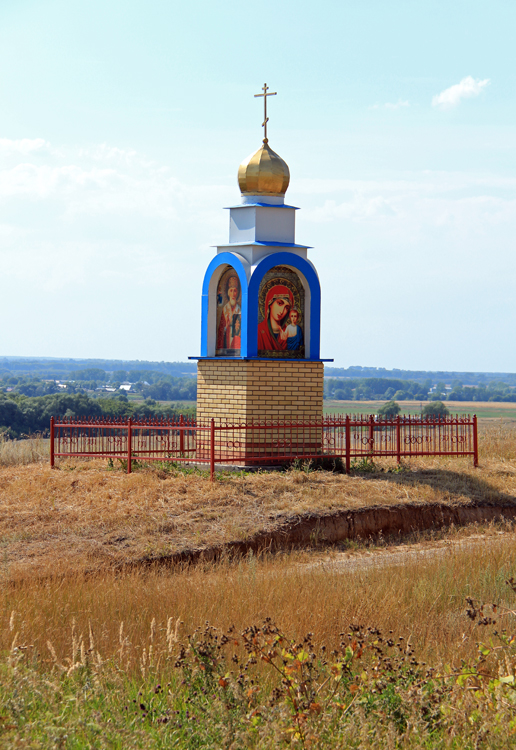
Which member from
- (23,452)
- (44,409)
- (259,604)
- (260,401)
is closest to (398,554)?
(259,604)

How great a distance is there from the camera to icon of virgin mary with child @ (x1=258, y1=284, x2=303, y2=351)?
15117 mm

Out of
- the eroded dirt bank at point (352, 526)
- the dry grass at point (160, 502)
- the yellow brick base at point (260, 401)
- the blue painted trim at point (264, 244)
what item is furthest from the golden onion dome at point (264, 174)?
the eroded dirt bank at point (352, 526)

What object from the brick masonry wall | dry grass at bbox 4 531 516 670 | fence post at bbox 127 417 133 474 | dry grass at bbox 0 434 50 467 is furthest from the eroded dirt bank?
dry grass at bbox 0 434 50 467

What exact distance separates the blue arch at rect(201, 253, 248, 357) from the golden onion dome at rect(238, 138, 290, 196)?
1.48 m

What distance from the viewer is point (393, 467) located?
15805 mm

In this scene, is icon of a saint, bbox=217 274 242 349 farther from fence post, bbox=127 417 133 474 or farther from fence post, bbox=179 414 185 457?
fence post, bbox=127 417 133 474

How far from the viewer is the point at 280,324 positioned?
15266 mm

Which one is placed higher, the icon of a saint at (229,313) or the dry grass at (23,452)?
the icon of a saint at (229,313)

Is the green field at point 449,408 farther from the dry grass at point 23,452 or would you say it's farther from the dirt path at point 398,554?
the dirt path at point 398,554

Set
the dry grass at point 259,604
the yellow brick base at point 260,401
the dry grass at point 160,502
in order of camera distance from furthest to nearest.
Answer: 1. the yellow brick base at point 260,401
2. the dry grass at point 160,502
3. the dry grass at point 259,604

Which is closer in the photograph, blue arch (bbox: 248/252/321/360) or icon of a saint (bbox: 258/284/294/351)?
blue arch (bbox: 248/252/321/360)

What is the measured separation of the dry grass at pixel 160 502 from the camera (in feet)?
32.4

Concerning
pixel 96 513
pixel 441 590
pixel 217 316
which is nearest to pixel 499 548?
pixel 441 590

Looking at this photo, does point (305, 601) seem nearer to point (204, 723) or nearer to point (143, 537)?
point (204, 723)
